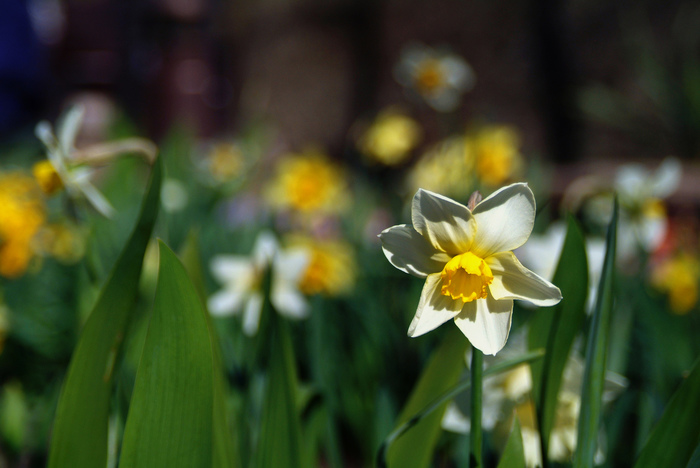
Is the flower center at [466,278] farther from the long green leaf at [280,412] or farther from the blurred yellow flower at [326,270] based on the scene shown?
the blurred yellow flower at [326,270]

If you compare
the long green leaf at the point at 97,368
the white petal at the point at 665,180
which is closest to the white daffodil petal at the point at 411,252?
the long green leaf at the point at 97,368

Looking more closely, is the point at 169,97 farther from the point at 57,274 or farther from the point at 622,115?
the point at 622,115

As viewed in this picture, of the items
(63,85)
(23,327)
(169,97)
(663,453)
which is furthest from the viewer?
(63,85)

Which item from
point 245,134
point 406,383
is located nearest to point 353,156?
point 245,134

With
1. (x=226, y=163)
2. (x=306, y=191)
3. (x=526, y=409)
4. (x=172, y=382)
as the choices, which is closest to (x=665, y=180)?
(x=526, y=409)

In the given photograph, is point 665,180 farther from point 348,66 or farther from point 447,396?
point 348,66

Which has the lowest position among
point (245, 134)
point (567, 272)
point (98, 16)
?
point (245, 134)
